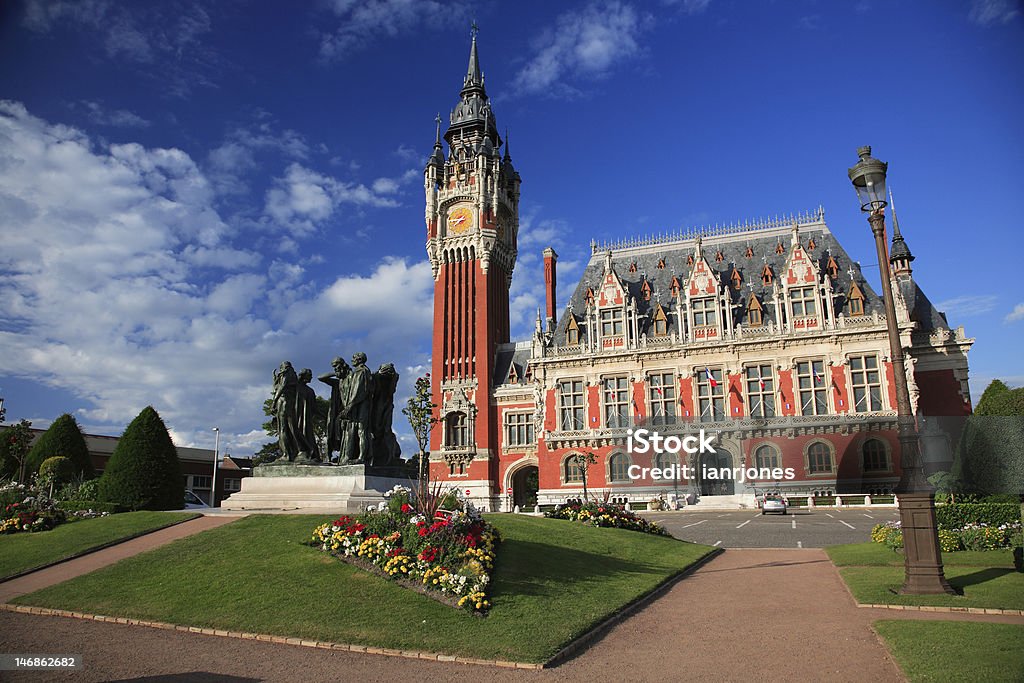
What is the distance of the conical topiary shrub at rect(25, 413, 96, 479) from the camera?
32938 millimetres

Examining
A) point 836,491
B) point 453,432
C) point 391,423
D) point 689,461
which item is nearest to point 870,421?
point 836,491

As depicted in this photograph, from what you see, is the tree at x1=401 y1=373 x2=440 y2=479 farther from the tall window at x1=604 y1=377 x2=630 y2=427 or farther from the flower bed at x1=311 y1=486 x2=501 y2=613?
the flower bed at x1=311 y1=486 x2=501 y2=613

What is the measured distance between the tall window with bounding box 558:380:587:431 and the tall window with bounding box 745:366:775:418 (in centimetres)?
1263

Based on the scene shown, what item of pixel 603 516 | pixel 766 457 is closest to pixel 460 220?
pixel 766 457

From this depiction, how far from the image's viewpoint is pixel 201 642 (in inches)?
383

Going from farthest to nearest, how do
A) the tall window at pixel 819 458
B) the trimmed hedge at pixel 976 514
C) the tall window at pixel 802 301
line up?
the tall window at pixel 802 301
the tall window at pixel 819 458
the trimmed hedge at pixel 976 514

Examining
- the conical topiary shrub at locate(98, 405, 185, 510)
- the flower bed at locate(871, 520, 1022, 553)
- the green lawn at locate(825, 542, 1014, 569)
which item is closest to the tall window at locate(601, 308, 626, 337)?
the green lawn at locate(825, 542, 1014, 569)

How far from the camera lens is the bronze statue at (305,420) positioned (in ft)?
67.4

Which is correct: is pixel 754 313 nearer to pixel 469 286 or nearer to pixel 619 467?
pixel 619 467

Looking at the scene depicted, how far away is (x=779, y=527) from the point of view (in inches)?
1160

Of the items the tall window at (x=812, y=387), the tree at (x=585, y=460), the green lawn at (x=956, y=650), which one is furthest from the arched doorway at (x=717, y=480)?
the green lawn at (x=956, y=650)

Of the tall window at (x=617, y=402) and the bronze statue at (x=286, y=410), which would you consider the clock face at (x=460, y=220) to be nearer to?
the tall window at (x=617, y=402)

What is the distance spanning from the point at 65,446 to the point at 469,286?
1376 inches

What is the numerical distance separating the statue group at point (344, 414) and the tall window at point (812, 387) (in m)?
35.7
